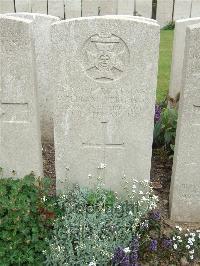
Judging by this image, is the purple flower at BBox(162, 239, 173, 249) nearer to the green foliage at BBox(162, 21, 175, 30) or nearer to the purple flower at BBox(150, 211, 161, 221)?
the purple flower at BBox(150, 211, 161, 221)

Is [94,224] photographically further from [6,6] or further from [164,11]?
[164,11]

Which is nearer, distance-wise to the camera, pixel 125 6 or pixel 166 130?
pixel 166 130

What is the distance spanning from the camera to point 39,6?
43.3 feet

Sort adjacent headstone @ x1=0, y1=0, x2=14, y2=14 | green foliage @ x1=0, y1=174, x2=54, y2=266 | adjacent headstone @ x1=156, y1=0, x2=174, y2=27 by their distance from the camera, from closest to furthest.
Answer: green foliage @ x1=0, y1=174, x2=54, y2=266 < adjacent headstone @ x1=0, y1=0, x2=14, y2=14 < adjacent headstone @ x1=156, y1=0, x2=174, y2=27

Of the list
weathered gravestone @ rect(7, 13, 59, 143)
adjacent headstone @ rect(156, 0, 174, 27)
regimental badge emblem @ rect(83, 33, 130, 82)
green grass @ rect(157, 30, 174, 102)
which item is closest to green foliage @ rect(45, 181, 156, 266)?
regimental badge emblem @ rect(83, 33, 130, 82)

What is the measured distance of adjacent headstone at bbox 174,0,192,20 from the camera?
43.9 ft

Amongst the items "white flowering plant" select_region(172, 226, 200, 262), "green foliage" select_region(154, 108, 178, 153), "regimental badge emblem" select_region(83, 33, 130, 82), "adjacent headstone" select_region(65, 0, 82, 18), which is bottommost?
"white flowering plant" select_region(172, 226, 200, 262)

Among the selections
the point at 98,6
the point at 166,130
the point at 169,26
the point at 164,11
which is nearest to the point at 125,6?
the point at 98,6

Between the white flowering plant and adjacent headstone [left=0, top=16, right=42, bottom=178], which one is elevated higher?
adjacent headstone [left=0, top=16, right=42, bottom=178]

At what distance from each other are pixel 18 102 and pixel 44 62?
1.75 m

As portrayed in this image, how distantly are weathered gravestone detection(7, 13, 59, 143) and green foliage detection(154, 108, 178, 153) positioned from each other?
1.43m

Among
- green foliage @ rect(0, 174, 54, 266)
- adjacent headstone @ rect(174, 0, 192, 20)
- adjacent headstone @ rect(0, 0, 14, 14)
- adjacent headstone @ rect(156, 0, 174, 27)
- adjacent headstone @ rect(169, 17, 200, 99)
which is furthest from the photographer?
adjacent headstone @ rect(156, 0, 174, 27)

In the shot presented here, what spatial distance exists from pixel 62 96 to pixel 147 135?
906 millimetres

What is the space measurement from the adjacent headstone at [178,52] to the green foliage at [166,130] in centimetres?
46
